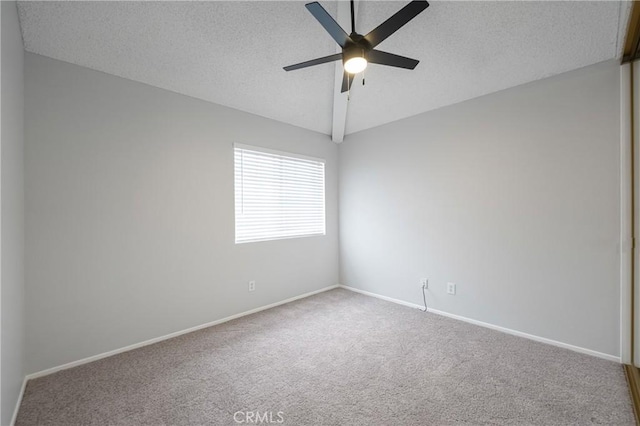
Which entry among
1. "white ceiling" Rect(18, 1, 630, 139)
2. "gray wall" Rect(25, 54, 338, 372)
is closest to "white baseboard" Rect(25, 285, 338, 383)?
"gray wall" Rect(25, 54, 338, 372)

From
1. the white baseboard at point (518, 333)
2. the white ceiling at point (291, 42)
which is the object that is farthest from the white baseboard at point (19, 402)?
the white baseboard at point (518, 333)

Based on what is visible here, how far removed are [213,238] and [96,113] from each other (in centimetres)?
157

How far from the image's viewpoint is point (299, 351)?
2467 millimetres

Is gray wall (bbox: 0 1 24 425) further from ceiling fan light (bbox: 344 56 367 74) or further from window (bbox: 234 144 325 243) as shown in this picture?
ceiling fan light (bbox: 344 56 367 74)

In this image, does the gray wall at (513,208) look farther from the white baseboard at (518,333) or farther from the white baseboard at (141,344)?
the white baseboard at (141,344)

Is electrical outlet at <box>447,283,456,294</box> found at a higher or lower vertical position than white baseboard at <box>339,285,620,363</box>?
higher

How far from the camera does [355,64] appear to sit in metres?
1.86

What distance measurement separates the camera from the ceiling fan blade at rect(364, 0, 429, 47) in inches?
56.6

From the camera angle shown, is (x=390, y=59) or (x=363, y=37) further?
(x=390, y=59)

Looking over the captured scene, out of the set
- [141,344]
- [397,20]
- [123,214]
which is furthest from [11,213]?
[397,20]

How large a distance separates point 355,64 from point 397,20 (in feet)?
1.19

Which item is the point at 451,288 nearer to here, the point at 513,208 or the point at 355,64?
the point at 513,208

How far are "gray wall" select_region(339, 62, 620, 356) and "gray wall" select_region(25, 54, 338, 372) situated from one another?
1967mm

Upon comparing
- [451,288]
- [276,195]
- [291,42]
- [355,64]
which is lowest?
[451,288]
